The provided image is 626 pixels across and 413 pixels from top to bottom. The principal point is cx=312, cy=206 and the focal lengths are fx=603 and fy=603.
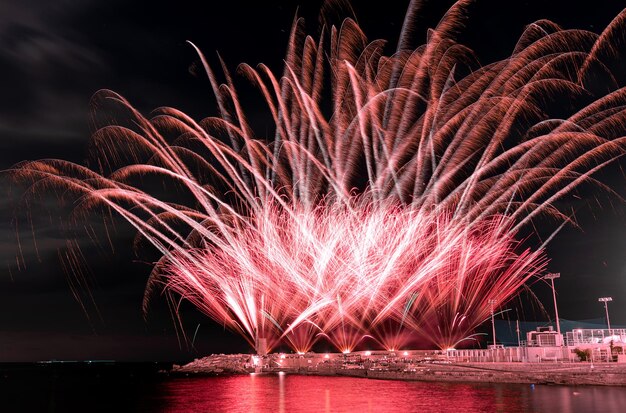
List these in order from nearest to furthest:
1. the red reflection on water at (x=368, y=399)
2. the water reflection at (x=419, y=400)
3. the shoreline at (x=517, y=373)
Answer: the water reflection at (x=419, y=400) → the red reflection on water at (x=368, y=399) → the shoreline at (x=517, y=373)

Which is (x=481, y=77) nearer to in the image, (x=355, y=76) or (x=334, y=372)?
(x=355, y=76)

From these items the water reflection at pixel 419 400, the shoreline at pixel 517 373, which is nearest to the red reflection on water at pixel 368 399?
the water reflection at pixel 419 400

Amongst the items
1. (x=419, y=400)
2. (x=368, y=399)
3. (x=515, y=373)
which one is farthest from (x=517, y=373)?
(x=368, y=399)

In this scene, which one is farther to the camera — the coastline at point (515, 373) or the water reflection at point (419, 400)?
the coastline at point (515, 373)

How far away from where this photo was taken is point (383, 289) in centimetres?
4681

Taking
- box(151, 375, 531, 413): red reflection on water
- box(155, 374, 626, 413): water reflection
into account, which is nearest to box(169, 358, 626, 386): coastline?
box(155, 374, 626, 413): water reflection

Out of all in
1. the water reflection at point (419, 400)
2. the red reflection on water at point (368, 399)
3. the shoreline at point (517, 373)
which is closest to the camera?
the water reflection at point (419, 400)

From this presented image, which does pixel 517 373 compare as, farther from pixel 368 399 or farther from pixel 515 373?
pixel 368 399

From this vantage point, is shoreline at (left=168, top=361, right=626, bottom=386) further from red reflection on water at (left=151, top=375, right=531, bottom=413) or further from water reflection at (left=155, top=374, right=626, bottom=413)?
red reflection on water at (left=151, top=375, right=531, bottom=413)

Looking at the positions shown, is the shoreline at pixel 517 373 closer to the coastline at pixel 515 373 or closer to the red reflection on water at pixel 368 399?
the coastline at pixel 515 373

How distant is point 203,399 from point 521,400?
72.2 ft

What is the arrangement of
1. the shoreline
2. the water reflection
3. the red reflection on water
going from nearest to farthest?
the water reflection → the red reflection on water → the shoreline

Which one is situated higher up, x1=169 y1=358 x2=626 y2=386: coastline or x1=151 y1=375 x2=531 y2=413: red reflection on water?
x1=169 y1=358 x2=626 y2=386: coastline

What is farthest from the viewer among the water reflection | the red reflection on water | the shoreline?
the shoreline
